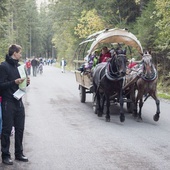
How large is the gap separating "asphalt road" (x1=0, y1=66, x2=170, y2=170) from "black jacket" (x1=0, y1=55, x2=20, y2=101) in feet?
4.04

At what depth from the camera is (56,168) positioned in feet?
20.4

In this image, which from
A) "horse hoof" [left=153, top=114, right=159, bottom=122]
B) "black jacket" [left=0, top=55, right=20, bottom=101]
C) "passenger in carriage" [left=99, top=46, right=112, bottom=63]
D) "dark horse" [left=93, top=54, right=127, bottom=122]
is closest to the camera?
"black jacket" [left=0, top=55, right=20, bottom=101]

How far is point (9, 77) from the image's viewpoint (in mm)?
6340

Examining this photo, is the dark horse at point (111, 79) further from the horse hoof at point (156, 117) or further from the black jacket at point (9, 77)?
the black jacket at point (9, 77)

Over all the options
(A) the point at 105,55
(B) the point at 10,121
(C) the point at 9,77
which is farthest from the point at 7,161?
(A) the point at 105,55

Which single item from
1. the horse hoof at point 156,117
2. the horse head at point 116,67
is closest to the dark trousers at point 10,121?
the horse head at point 116,67

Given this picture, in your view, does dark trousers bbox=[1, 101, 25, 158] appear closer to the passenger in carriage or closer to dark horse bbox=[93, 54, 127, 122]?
dark horse bbox=[93, 54, 127, 122]

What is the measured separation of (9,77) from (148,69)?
16.6ft

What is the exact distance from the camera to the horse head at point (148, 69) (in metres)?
10.3

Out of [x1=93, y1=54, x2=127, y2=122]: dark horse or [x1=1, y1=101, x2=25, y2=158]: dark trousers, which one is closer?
[x1=1, y1=101, x2=25, y2=158]: dark trousers

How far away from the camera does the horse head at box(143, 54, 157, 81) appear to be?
33.8 ft

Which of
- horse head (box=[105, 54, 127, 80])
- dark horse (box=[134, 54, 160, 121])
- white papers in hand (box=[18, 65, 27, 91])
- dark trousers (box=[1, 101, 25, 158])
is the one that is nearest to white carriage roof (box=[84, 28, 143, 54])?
horse head (box=[105, 54, 127, 80])

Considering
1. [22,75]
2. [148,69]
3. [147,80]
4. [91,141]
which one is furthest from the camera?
[147,80]

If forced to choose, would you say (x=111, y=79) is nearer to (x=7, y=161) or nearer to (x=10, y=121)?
(x=10, y=121)
